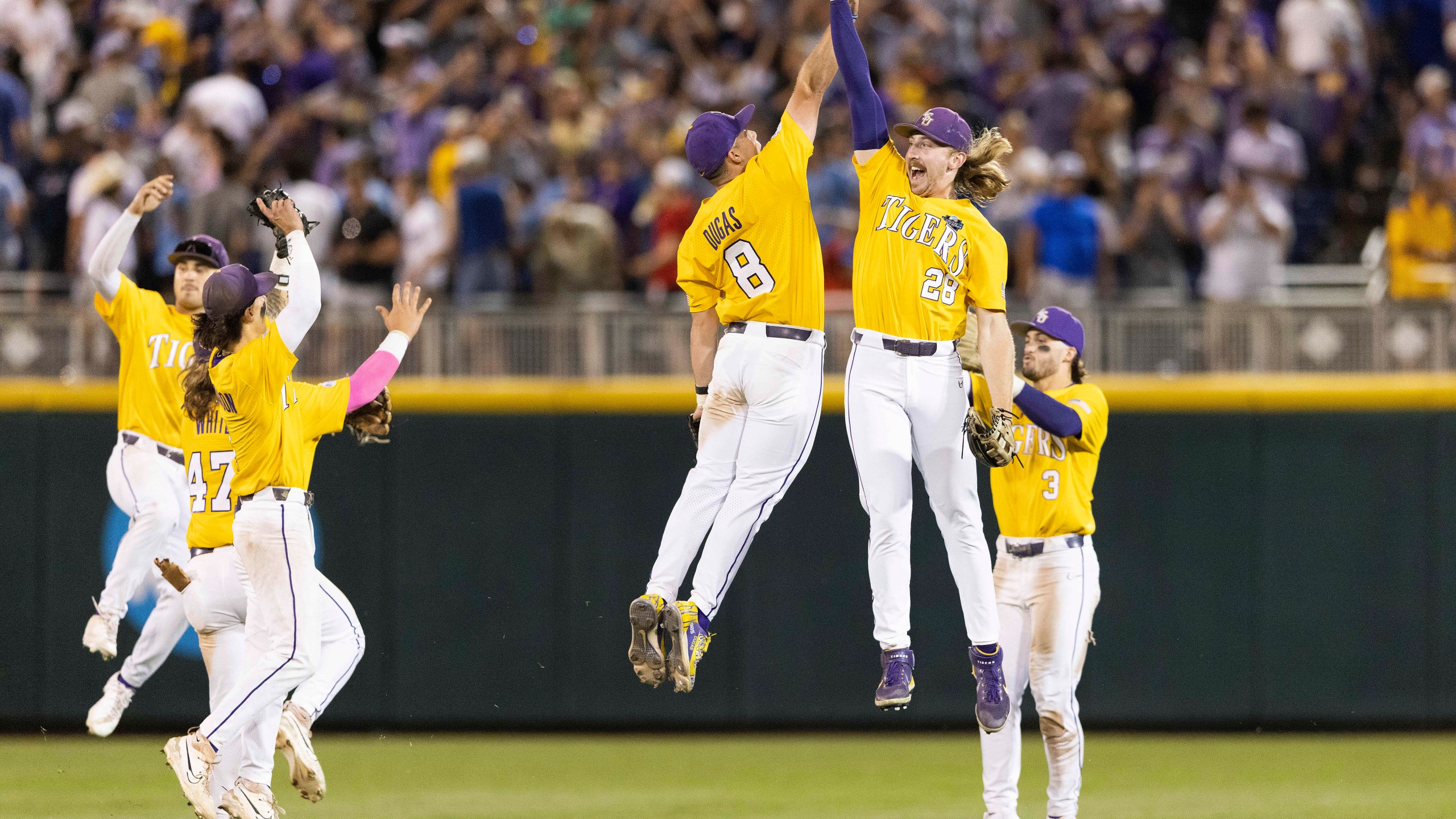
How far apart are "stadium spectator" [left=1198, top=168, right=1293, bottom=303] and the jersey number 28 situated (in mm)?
7097

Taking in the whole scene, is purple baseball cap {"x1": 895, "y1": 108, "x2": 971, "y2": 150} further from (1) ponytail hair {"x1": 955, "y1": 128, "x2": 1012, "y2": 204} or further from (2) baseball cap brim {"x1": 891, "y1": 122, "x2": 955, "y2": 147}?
(1) ponytail hair {"x1": 955, "y1": 128, "x2": 1012, "y2": 204}

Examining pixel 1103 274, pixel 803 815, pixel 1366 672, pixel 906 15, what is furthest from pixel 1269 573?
pixel 906 15

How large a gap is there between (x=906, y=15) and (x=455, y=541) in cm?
590

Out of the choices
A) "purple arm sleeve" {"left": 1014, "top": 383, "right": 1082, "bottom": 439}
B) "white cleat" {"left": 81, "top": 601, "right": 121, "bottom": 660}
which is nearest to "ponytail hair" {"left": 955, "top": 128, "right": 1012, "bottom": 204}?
"purple arm sleeve" {"left": 1014, "top": 383, "right": 1082, "bottom": 439}

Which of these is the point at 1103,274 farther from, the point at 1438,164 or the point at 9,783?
the point at 9,783

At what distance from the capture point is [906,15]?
51.0ft

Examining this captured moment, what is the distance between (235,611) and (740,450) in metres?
2.52

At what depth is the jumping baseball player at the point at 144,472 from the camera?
1015 centimetres

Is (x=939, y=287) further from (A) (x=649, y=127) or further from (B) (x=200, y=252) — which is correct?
(A) (x=649, y=127)

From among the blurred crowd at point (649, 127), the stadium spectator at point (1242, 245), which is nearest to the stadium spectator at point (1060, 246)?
the blurred crowd at point (649, 127)

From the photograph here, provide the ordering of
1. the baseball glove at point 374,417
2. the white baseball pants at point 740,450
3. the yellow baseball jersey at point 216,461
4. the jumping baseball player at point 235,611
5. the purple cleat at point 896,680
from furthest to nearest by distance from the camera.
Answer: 1. the baseball glove at point 374,417
2. the yellow baseball jersey at point 216,461
3. the jumping baseball player at point 235,611
4. the white baseball pants at point 740,450
5. the purple cleat at point 896,680

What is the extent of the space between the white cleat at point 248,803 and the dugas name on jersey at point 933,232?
380 cm

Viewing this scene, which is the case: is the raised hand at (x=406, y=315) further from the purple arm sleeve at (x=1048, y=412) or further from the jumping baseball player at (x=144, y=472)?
the purple arm sleeve at (x=1048, y=412)

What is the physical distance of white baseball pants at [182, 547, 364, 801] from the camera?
8.62m
